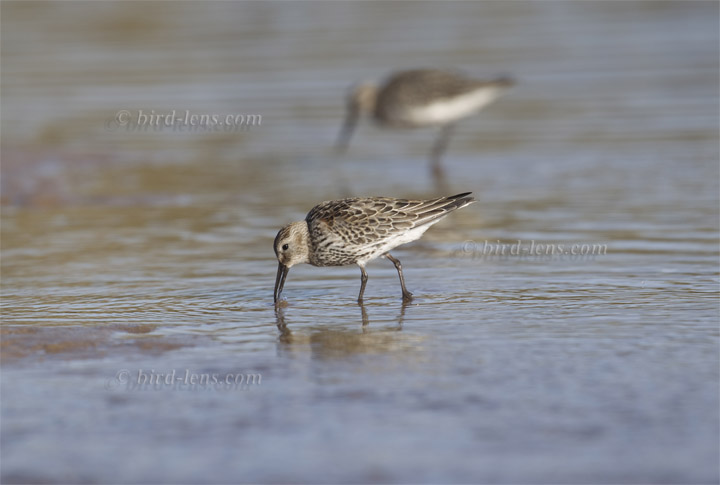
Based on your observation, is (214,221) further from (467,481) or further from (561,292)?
(467,481)

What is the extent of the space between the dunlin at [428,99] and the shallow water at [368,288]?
0.55 metres

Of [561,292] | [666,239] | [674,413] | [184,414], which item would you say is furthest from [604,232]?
[184,414]

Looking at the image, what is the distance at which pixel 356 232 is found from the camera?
349 inches

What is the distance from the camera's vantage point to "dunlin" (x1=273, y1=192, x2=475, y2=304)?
888cm

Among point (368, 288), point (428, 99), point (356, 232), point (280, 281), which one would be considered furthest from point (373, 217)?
point (428, 99)

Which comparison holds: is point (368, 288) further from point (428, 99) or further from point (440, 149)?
point (428, 99)

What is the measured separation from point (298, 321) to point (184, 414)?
2075 mm

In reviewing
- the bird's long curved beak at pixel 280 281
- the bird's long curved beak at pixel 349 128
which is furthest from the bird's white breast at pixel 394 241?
the bird's long curved beak at pixel 349 128

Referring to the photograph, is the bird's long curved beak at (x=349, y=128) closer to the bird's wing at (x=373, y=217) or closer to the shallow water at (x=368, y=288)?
the shallow water at (x=368, y=288)

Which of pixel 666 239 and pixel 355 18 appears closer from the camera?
pixel 666 239

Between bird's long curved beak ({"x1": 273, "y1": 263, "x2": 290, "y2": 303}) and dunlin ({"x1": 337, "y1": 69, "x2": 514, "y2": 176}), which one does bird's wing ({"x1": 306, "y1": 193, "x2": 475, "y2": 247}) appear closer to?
bird's long curved beak ({"x1": 273, "y1": 263, "x2": 290, "y2": 303})

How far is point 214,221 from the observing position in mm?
12266

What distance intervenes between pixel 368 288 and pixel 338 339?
1.75 m

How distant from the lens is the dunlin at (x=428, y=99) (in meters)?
16.6
